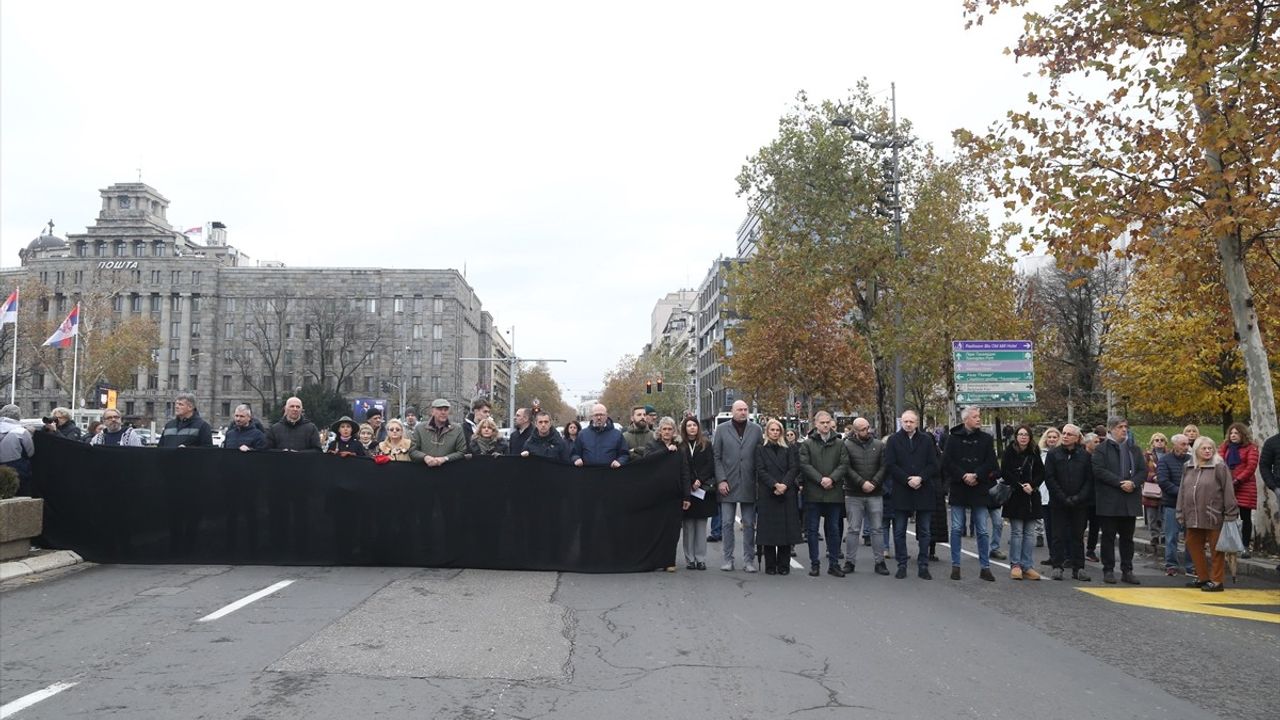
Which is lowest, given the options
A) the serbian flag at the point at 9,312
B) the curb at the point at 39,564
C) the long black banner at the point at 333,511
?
the curb at the point at 39,564

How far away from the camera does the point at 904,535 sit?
11.4 metres

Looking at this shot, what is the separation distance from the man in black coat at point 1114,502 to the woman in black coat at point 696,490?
492cm

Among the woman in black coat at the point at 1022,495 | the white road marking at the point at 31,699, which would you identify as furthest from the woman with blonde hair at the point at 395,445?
the woman in black coat at the point at 1022,495

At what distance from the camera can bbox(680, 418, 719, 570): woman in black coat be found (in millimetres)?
11781

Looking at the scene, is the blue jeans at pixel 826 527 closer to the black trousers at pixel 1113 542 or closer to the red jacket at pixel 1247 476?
the black trousers at pixel 1113 542

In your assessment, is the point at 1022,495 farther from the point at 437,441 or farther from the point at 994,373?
the point at 994,373

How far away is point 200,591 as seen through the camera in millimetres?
9297

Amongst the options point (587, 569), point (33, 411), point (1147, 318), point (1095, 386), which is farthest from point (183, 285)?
point (587, 569)

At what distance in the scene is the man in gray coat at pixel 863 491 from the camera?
11.7 metres

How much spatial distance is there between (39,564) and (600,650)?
23.7 feet

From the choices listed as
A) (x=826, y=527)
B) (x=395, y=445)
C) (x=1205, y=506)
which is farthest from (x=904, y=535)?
(x=395, y=445)

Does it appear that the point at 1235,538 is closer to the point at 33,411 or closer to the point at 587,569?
the point at 587,569

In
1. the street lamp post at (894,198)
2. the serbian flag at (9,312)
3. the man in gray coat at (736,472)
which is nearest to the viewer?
the man in gray coat at (736,472)

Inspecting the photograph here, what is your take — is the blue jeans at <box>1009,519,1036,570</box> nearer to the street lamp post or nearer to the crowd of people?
the crowd of people
